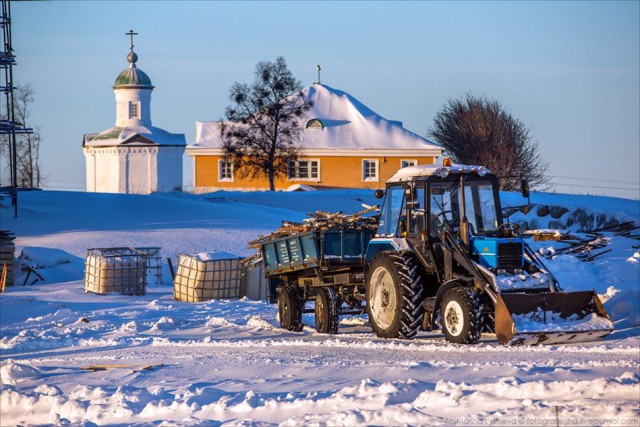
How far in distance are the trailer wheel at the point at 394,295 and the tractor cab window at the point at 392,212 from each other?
540mm

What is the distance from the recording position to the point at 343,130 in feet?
243

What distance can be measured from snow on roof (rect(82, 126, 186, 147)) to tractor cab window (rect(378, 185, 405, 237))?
61.2 m

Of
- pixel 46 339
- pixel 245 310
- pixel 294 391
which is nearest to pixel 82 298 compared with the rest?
pixel 245 310

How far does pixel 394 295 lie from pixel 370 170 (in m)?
56.2

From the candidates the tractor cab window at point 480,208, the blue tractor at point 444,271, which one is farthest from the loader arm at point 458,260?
the tractor cab window at point 480,208

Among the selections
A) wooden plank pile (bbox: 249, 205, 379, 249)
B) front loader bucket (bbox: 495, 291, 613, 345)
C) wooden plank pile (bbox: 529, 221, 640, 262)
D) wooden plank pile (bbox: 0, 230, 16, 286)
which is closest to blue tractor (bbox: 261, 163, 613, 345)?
front loader bucket (bbox: 495, 291, 613, 345)

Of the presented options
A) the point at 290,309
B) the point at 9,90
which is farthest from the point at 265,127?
the point at 290,309

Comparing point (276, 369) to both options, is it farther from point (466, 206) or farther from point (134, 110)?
point (134, 110)

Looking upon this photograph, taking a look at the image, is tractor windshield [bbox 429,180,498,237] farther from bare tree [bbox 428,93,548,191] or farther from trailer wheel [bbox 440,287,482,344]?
bare tree [bbox 428,93,548,191]

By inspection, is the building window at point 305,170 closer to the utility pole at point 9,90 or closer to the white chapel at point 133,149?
the white chapel at point 133,149

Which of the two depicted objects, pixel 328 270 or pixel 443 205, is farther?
pixel 328 270

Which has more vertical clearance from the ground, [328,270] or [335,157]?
[335,157]

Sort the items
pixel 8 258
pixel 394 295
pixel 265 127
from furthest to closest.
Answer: pixel 265 127 < pixel 8 258 < pixel 394 295

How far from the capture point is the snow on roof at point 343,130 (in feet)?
237
